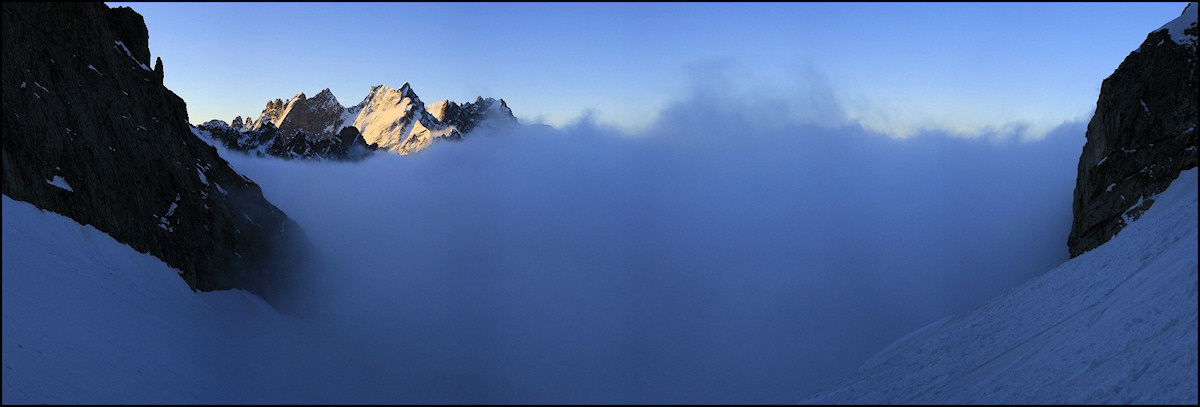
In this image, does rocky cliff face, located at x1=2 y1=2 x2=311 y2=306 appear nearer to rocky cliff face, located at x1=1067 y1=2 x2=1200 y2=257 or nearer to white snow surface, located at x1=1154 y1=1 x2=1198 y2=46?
rocky cliff face, located at x1=1067 y1=2 x2=1200 y2=257

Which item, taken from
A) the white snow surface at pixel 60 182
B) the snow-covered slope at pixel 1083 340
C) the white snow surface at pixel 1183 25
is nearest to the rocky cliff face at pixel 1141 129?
the white snow surface at pixel 1183 25

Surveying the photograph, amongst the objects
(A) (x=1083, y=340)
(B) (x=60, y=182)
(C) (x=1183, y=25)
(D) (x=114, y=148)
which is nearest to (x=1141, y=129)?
(C) (x=1183, y=25)

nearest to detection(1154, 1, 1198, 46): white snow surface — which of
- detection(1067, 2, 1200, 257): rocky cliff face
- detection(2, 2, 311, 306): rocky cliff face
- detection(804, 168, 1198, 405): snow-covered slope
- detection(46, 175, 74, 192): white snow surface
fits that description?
detection(1067, 2, 1200, 257): rocky cliff face

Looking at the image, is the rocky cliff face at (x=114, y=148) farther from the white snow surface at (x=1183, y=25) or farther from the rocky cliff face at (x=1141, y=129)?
the white snow surface at (x=1183, y=25)

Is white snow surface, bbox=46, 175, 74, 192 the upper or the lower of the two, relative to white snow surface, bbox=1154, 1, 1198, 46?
lower

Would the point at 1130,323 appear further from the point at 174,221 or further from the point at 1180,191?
the point at 174,221

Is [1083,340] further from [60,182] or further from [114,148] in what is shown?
[114,148]
